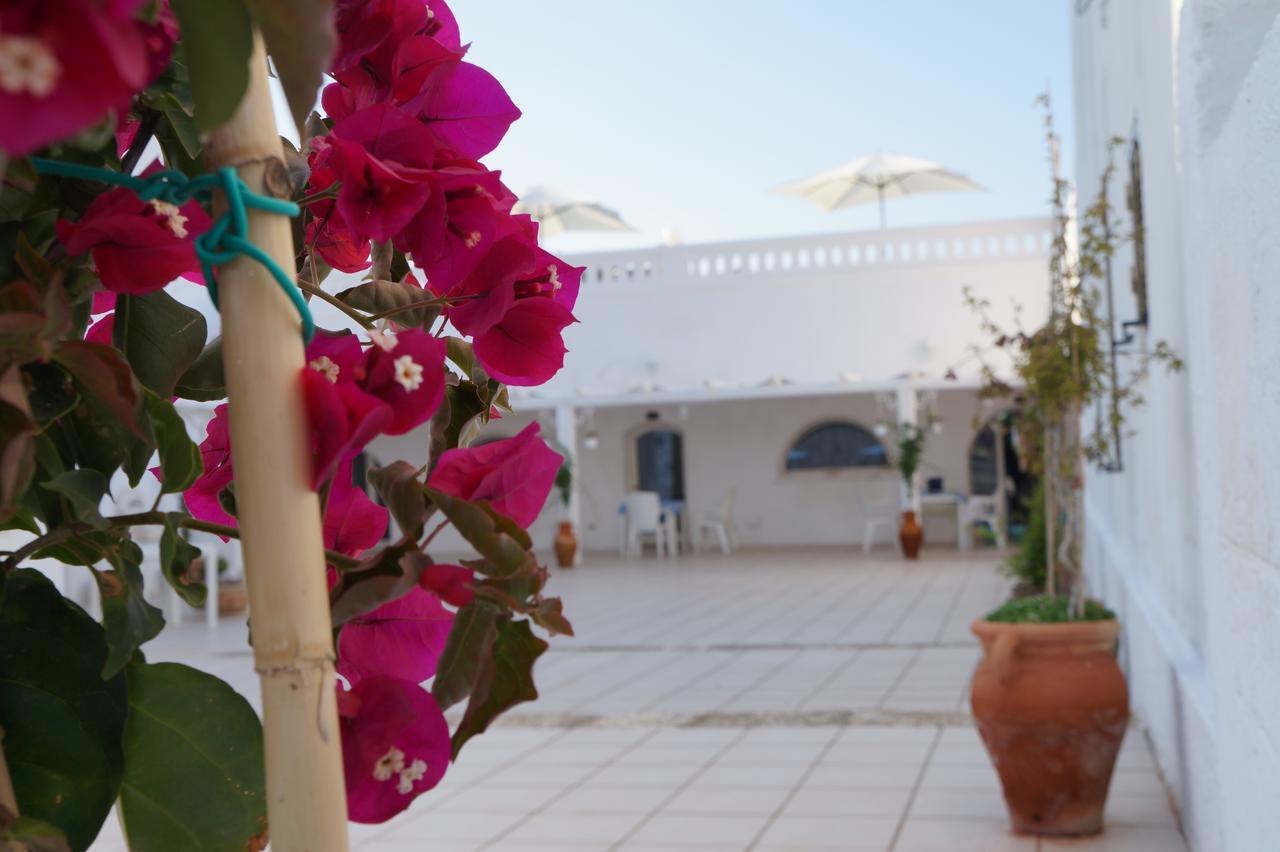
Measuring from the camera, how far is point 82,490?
51cm

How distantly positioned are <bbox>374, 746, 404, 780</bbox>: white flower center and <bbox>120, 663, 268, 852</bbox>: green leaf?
57 mm

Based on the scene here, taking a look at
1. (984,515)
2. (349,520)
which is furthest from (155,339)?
(984,515)

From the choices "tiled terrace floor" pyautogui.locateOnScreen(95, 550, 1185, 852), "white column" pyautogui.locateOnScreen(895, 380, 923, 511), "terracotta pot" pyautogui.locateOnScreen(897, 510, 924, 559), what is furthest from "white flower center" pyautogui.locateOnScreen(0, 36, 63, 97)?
"white column" pyautogui.locateOnScreen(895, 380, 923, 511)

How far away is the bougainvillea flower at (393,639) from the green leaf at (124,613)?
0.34 ft

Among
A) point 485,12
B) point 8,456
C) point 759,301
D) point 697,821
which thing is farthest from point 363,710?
point 759,301

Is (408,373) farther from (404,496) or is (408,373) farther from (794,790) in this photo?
(794,790)

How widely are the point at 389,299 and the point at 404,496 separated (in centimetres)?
14

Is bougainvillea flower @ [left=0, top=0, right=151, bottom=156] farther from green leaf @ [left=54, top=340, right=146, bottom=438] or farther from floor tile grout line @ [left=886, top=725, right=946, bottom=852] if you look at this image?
floor tile grout line @ [left=886, top=725, right=946, bottom=852]

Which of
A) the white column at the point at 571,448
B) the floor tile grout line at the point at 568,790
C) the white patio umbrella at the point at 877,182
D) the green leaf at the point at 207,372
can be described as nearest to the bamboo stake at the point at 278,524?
the green leaf at the point at 207,372

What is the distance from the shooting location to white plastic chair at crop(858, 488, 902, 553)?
16.3m

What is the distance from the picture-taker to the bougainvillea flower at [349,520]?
2.13 feet

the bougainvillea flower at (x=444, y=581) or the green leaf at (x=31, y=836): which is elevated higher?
the bougainvillea flower at (x=444, y=581)

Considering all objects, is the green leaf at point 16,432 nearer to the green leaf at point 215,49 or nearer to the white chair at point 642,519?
the green leaf at point 215,49

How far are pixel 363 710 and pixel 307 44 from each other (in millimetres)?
269
